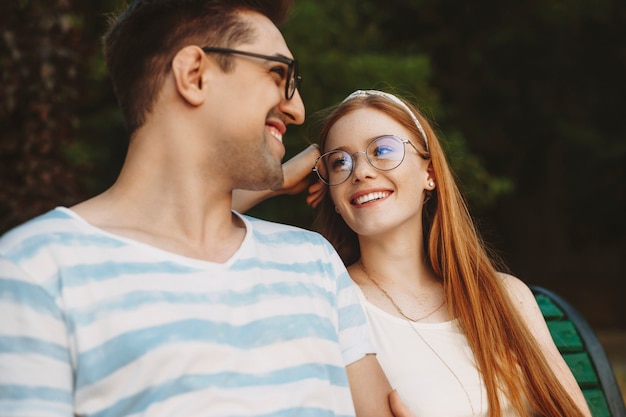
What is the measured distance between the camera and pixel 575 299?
42.7ft

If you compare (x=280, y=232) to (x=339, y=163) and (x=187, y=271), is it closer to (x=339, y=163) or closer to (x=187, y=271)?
(x=187, y=271)

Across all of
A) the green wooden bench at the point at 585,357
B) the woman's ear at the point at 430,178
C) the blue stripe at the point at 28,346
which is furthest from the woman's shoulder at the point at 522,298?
the blue stripe at the point at 28,346

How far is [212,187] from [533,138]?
1108cm

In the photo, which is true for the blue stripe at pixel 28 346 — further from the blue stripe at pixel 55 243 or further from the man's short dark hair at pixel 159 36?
the man's short dark hair at pixel 159 36

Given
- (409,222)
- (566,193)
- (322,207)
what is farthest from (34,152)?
(566,193)

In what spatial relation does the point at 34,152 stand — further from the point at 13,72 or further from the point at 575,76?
the point at 575,76

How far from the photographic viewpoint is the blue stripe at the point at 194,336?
156 cm

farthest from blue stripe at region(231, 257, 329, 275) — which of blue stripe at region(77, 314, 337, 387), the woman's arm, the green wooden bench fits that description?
the green wooden bench

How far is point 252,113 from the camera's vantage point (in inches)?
73.0

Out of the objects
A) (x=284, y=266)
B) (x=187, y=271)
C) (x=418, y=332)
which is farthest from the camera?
(x=418, y=332)

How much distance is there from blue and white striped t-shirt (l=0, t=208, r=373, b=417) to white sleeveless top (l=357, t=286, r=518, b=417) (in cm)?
52

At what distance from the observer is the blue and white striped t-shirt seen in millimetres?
1510

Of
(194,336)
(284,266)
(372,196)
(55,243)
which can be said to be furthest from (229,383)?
(372,196)

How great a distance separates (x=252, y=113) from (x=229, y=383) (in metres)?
0.66
